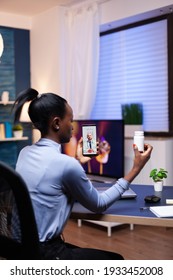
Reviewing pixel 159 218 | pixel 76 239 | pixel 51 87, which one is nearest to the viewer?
pixel 159 218

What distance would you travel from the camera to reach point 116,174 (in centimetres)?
364

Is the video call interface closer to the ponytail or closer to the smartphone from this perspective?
the smartphone

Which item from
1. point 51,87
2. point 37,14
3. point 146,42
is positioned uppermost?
point 37,14

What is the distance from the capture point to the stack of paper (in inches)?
60.0

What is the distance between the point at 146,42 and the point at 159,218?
2.74 m

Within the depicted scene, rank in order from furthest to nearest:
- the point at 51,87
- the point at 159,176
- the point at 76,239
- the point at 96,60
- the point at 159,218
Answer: the point at 51,87 → the point at 96,60 → the point at 76,239 → the point at 159,176 → the point at 159,218

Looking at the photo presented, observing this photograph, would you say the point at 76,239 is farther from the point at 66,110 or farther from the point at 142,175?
the point at 66,110

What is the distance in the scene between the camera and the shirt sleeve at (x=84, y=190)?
1409 mm

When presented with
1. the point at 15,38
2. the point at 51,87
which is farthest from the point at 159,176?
the point at 15,38

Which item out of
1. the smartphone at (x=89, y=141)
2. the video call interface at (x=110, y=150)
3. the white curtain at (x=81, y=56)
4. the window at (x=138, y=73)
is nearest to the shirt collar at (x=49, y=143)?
the smartphone at (x=89, y=141)

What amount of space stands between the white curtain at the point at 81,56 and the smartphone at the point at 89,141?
87.5 inches

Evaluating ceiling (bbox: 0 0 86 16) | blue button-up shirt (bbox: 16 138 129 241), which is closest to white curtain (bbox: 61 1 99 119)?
ceiling (bbox: 0 0 86 16)

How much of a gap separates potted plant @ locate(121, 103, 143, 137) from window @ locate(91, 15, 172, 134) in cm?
8
